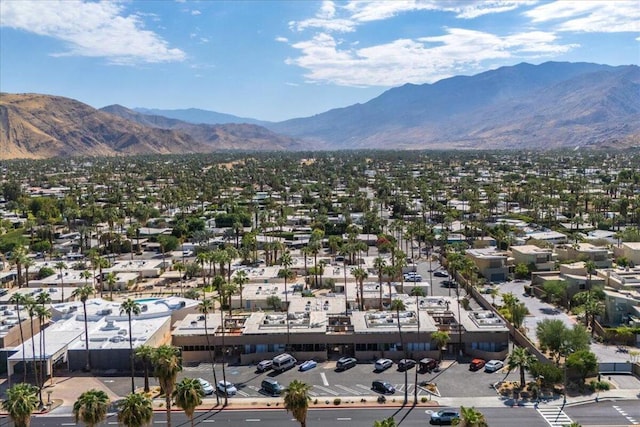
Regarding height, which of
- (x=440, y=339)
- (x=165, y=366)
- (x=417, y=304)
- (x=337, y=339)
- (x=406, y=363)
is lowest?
(x=406, y=363)

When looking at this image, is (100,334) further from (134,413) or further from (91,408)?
(134,413)

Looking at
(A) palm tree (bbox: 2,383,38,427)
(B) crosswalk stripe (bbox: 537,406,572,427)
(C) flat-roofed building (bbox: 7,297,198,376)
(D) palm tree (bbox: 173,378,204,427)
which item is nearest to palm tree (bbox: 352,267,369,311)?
(C) flat-roofed building (bbox: 7,297,198,376)

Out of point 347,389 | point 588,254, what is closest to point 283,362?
point 347,389

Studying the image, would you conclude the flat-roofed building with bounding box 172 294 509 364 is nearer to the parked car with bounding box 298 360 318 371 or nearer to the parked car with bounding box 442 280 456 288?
the parked car with bounding box 298 360 318 371

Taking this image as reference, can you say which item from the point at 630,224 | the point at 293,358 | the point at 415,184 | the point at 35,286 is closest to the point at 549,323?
the point at 293,358

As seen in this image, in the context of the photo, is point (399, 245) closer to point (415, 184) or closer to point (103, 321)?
point (103, 321)

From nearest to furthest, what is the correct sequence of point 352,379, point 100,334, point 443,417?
point 443,417 < point 352,379 < point 100,334

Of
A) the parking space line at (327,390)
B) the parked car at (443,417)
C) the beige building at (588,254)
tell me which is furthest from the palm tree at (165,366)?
the beige building at (588,254)
